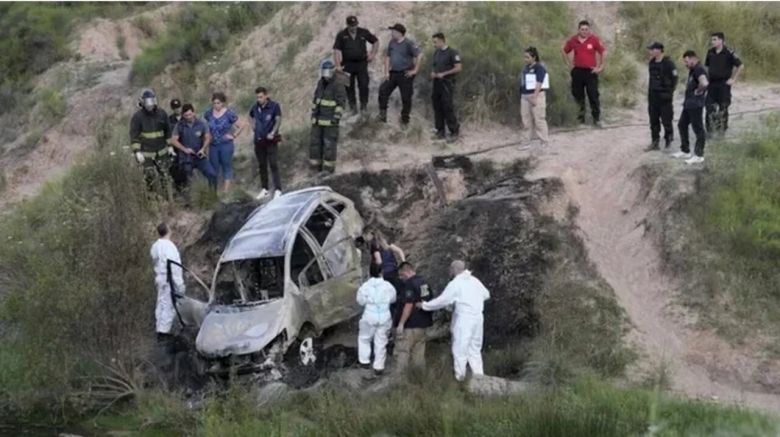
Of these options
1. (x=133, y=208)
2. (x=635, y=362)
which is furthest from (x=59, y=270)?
(x=635, y=362)

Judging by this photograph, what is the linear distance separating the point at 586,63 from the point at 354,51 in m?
4.05

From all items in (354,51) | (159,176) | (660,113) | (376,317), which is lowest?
(376,317)

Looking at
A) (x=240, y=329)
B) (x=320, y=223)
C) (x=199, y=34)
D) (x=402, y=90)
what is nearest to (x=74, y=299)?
(x=240, y=329)

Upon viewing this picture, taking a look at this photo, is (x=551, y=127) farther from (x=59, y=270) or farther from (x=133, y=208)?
(x=59, y=270)

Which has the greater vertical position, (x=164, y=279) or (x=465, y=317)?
(x=164, y=279)

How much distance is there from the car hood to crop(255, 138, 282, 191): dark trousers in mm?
4245

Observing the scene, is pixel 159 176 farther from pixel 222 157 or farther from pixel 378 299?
pixel 378 299

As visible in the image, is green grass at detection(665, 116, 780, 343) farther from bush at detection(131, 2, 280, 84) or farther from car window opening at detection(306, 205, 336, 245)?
bush at detection(131, 2, 280, 84)

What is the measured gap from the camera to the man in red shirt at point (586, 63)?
61.2 feet

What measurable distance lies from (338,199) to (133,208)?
309 cm

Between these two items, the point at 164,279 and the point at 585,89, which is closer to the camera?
the point at 164,279

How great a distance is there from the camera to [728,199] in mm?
15539

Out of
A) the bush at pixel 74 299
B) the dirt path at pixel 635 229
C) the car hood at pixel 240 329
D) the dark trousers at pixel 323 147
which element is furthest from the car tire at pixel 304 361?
the dark trousers at pixel 323 147

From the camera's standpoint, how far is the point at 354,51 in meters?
18.8
